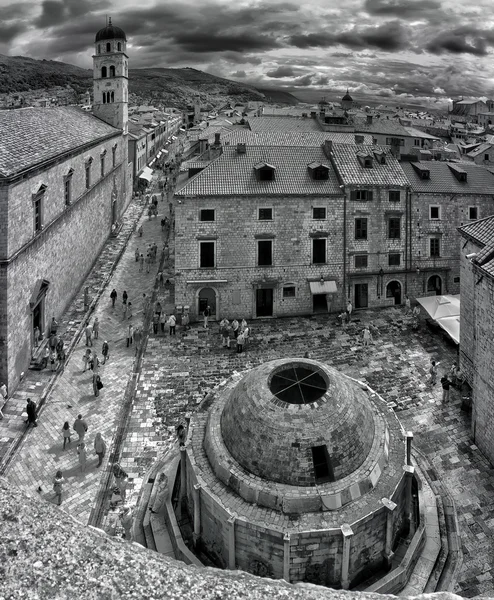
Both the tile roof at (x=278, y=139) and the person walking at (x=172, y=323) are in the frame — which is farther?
the tile roof at (x=278, y=139)

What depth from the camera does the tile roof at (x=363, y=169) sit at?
33.2m

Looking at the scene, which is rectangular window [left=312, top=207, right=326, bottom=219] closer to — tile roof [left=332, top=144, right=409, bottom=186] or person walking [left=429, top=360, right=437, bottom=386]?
tile roof [left=332, top=144, right=409, bottom=186]

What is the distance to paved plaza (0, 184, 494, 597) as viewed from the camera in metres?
17.2

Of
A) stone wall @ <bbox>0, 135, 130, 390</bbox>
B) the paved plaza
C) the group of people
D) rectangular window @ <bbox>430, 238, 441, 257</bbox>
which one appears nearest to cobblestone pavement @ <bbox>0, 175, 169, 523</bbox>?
the paved plaza

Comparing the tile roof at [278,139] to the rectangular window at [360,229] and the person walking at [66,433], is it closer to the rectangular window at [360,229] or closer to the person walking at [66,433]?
the rectangular window at [360,229]

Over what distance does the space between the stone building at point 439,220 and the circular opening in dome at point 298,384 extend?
21.9 m

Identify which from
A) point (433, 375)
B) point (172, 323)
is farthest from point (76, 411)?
point (433, 375)

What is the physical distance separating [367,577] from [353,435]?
3715 millimetres

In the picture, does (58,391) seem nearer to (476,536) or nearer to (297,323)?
(297,323)

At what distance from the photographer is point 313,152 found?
35.0 metres

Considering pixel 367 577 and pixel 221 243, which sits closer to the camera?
pixel 367 577

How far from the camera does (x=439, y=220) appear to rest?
113ft

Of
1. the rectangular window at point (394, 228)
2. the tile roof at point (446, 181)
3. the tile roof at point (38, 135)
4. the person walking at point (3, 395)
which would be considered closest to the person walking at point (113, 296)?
the tile roof at point (38, 135)

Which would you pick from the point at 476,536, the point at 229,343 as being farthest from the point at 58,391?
the point at 476,536
